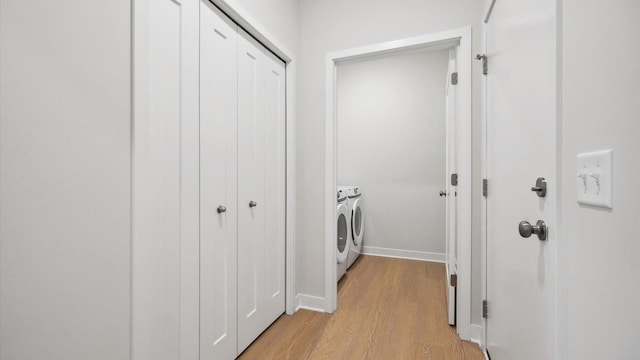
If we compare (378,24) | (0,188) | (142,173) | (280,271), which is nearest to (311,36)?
(378,24)

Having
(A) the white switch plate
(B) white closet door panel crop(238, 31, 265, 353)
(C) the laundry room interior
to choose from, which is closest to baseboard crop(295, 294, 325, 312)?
(C) the laundry room interior

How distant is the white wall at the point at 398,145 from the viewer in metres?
3.20

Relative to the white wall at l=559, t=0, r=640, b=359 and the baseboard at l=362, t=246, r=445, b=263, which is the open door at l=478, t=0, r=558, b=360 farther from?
the baseboard at l=362, t=246, r=445, b=263

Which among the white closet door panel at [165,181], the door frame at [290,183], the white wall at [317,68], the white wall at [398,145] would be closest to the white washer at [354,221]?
the white wall at [398,145]

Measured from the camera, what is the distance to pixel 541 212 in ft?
2.65

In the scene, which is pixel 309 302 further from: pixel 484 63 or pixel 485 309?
pixel 484 63

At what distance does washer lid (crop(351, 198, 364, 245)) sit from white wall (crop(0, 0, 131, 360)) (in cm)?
226

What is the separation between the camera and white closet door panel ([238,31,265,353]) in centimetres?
154

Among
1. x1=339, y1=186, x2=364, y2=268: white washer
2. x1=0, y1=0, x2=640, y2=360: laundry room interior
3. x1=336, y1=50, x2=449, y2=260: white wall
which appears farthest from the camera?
x1=336, y1=50, x2=449, y2=260: white wall

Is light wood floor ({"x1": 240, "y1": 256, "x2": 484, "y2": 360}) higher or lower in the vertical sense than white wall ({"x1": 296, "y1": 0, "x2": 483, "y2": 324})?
lower

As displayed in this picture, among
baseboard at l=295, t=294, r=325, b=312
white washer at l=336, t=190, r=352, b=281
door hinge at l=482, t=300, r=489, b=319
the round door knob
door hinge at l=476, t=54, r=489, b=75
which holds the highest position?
door hinge at l=476, t=54, r=489, b=75

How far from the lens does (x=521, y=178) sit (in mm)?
1002

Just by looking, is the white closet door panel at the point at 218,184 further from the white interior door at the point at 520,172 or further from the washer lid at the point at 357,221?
the washer lid at the point at 357,221

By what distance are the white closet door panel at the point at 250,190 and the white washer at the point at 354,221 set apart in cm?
129
